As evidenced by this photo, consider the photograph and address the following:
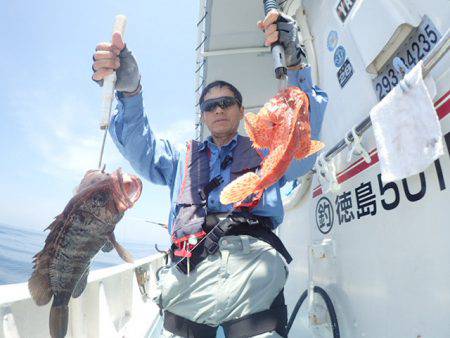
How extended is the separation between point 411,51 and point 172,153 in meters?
2.06

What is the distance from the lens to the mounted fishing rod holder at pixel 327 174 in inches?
87.5

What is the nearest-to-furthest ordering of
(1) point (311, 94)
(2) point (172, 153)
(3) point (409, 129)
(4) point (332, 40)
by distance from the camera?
(3) point (409, 129) < (1) point (311, 94) < (4) point (332, 40) < (2) point (172, 153)

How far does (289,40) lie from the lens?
6.55 feet

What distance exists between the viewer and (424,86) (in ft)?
4.11

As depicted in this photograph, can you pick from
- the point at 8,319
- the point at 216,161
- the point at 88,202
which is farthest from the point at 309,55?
the point at 8,319

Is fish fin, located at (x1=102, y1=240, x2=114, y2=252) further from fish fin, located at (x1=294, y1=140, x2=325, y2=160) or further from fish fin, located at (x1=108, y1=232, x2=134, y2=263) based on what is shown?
fish fin, located at (x1=294, y1=140, x2=325, y2=160)

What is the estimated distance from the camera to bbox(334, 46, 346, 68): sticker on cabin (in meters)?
2.43

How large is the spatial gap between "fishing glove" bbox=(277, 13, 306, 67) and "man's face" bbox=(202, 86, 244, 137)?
67cm

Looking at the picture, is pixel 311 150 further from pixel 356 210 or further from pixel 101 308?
pixel 101 308

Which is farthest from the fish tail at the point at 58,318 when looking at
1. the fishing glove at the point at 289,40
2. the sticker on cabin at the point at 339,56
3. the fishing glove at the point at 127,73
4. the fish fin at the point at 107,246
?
the sticker on cabin at the point at 339,56

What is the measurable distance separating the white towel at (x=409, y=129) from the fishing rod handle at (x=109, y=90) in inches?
58.9

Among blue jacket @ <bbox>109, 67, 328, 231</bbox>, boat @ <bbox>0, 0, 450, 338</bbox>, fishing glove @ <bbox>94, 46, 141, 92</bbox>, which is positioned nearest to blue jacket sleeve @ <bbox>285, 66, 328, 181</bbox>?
blue jacket @ <bbox>109, 67, 328, 231</bbox>

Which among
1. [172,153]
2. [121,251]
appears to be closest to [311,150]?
[121,251]

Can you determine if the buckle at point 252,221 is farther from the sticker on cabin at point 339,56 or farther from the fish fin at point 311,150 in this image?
the sticker on cabin at point 339,56
